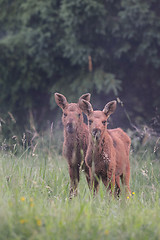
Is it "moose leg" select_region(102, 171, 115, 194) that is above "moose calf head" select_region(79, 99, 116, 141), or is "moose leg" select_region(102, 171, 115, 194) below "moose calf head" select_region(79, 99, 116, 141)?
below

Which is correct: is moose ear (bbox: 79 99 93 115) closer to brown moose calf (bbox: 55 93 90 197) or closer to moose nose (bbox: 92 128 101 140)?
brown moose calf (bbox: 55 93 90 197)

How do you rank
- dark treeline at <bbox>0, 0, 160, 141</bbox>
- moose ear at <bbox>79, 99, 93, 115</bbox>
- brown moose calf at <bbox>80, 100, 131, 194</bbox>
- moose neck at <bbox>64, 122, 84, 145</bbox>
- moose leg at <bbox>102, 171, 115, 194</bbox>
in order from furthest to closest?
1. dark treeline at <bbox>0, 0, 160, 141</bbox>
2. moose neck at <bbox>64, 122, 84, 145</bbox>
3. moose ear at <bbox>79, 99, 93, 115</bbox>
4. brown moose calf at <bbox>80, 100, 131, 194</bbox>
5. moose leg at <bbox>102, 171, 115, 194</bbox>

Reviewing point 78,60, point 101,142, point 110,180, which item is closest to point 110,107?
point 101,142

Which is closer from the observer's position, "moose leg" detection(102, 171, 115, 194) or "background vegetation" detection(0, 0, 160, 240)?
"moose leg" detection(102, 171, 115, 194)

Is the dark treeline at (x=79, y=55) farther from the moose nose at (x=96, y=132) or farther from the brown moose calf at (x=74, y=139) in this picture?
the moose nose at (x=96, y=132)

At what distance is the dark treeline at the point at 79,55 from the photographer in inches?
475

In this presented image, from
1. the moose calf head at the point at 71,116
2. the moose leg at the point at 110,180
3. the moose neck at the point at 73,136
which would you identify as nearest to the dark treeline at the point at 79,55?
the moose calf head at the point at 71,116

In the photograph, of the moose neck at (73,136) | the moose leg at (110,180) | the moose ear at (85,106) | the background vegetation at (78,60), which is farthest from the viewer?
the background vegetation at (78,60)

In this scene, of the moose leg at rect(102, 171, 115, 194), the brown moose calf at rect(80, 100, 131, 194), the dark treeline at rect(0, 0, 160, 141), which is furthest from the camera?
the dark treeline at rect(0, 0, 160, 141)

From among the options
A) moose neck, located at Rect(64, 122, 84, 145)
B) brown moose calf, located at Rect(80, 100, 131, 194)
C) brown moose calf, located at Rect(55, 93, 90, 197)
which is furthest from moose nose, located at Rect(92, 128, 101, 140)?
moose neck, located at Rect(64, 122, 84, 145)

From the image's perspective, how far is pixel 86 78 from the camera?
12.7m

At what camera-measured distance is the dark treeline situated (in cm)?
1206

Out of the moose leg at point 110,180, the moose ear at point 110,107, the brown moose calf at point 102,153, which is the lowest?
the moose leg at point 110,180

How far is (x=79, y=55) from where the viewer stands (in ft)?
40.4
